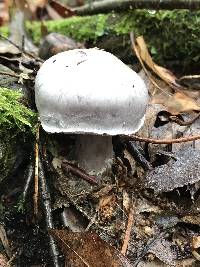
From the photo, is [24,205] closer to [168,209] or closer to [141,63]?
[168,209]

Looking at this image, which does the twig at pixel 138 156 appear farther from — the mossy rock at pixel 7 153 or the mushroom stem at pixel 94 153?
the mossy rock at pixel 7 153

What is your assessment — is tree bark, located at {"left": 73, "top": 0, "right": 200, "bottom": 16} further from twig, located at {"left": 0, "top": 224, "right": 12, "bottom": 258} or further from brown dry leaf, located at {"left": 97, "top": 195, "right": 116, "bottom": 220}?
twig, located at {"left": 0, "top": 224, "right": 12, "bottom": 258}

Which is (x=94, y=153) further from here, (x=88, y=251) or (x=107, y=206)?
(x=88, y=251)

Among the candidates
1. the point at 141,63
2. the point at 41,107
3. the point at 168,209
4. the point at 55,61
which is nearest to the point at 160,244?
the point at 168,209

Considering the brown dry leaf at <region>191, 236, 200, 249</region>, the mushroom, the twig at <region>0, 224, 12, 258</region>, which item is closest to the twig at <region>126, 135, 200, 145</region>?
the mushroom

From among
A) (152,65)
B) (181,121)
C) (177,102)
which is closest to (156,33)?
(152,65)
